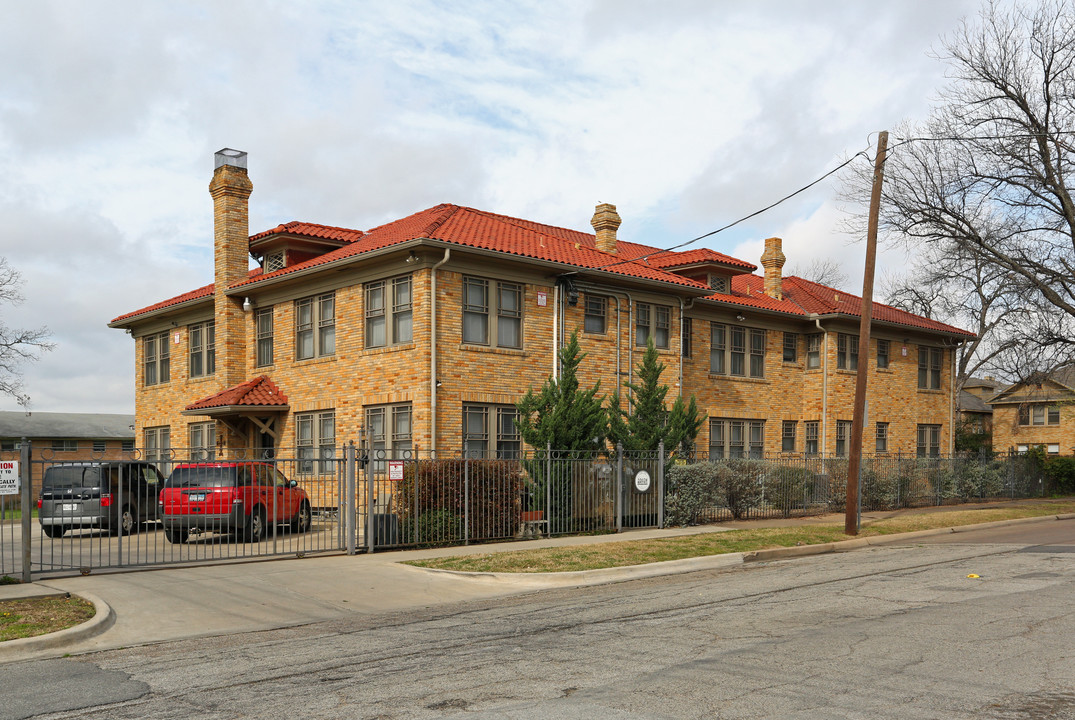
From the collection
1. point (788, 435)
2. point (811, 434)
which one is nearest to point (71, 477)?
point (788, 435)

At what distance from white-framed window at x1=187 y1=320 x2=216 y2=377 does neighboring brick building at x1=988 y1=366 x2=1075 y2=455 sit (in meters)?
50.1

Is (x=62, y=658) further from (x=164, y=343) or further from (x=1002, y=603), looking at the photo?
(x=164, y=343)

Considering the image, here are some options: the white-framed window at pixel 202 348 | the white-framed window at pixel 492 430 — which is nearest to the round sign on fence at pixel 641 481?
the white-framed window at pixel 492 430

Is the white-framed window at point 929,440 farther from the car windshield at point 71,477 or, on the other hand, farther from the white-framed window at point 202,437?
the car windshield at point 71,477

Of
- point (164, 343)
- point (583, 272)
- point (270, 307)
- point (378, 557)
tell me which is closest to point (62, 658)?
point (378, 557)

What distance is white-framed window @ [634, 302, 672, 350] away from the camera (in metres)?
25.2

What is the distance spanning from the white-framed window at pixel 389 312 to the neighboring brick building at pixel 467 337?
1.9 inches

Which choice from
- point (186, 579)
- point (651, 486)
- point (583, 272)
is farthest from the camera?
point (583, 272)

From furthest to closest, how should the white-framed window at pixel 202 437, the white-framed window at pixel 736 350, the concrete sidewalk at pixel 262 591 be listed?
the white-framed window at pixel 736 350
the white-framed window at pixel 202 437
the concrete sidewalk at pixel 262 591

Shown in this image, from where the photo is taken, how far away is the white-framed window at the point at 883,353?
1323 inches

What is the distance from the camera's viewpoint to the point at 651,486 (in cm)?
2038

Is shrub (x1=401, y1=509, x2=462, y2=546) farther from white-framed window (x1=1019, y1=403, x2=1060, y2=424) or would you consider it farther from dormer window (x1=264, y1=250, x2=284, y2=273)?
white-framed window (x1=1019, y1=403, x2=1060, y2=424)

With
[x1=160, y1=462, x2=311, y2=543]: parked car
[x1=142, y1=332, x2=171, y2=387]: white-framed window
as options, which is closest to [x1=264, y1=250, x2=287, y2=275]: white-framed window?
[x1=142, y1=332, x2=171, y2=387]: white-framed window

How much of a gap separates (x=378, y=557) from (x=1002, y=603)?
9341mm
